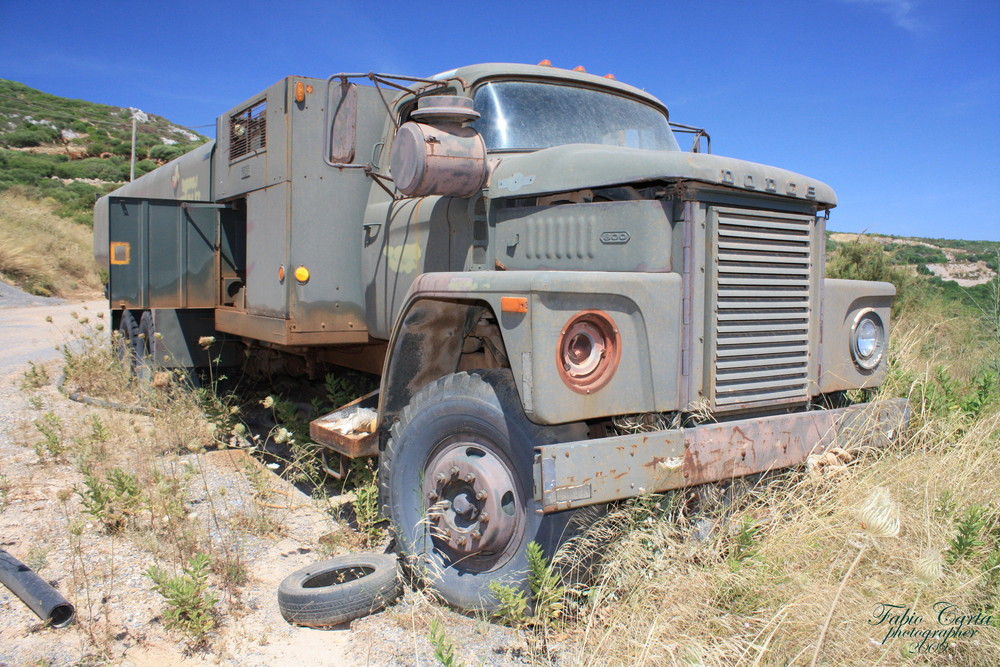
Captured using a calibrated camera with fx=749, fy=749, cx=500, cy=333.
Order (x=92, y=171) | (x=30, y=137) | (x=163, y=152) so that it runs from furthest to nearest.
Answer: (x=163, y=152), (x=30, y=137), (x=92, y=171)

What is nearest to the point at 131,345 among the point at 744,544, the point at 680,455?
the point at 680,455

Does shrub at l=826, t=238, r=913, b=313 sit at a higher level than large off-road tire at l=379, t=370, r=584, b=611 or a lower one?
higher

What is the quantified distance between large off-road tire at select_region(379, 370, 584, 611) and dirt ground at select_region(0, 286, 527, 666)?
0.20 m

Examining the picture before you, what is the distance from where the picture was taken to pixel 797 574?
2871 mm

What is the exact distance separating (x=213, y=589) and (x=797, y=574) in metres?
2.59

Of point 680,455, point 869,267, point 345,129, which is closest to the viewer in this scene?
point 680,455

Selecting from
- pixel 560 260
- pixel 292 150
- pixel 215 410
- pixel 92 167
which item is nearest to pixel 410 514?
pixel 560 260

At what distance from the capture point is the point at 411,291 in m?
3.49

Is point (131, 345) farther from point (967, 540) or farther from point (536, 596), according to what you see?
point (967, 540)

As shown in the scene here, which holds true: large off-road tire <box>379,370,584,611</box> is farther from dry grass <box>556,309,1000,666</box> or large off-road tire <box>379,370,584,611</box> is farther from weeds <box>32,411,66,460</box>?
weeds <box>32,411,66,460</box>

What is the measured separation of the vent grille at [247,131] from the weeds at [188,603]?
3.02 metres

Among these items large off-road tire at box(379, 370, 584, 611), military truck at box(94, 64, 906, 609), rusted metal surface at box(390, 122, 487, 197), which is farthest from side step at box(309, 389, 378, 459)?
rusted metal surface at box(390, 122, 487, 197)

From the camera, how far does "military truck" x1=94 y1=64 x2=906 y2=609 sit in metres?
3.03

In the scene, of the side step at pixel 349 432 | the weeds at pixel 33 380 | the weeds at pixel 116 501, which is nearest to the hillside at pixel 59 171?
the weeds at pixel 33 380
